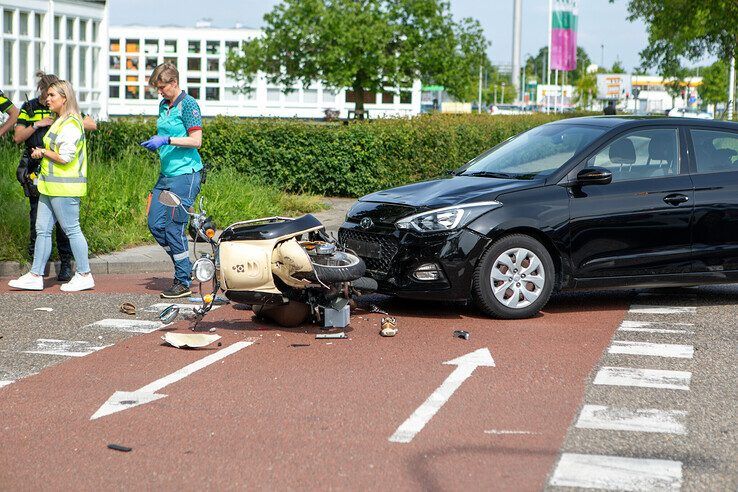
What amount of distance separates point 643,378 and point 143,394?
3.03m

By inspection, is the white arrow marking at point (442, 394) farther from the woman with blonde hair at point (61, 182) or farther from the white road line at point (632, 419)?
the woman with blonde hair at point (61, 182)

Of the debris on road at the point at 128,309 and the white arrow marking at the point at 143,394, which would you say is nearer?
the white arrow marking at the point at 143,394

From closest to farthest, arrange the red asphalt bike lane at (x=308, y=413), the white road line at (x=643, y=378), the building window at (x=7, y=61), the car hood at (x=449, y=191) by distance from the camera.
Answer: the red asphalt bike lane at (x=308, y=413) < the white road line at (x=643, y=378) < the car hood at (x=449, y=191) < the building window at (x=7, y=61)

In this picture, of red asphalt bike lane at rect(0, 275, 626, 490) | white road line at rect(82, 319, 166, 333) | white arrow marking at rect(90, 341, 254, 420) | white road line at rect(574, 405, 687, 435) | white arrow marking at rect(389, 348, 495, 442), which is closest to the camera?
red asphalt bike lane at rect(0, 275, 626, 490)

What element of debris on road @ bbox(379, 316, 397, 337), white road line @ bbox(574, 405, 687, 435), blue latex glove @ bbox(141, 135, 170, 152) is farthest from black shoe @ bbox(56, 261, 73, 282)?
white road line @ bbox(574, 405, 687, 435)

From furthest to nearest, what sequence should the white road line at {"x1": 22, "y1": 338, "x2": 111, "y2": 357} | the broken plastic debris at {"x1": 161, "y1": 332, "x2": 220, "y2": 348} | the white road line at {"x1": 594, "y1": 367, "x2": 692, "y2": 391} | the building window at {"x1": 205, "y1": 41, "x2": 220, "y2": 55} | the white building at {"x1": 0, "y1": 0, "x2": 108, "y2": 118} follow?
the building window at {"x1": 205, "y1": 41, "x2": 220, "y2": 55}
the white building at {"x1": 0, "y1": 0, "x2": 108, "y2": 118}
the broken plastic debris at {"x1": 161, "y1": 332, "x2": 220, "y2": 348}
the white road line at {"x1": 22, "y1": 338, "x2": 111, "y2": 357}
the white road line at {"x1": 594, "y1": 367, "x2": 692, "y2": 391}

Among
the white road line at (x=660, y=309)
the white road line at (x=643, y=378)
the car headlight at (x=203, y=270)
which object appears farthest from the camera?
the white road line at (x=660, y=309)

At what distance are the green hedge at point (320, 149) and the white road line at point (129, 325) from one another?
8.57 metres

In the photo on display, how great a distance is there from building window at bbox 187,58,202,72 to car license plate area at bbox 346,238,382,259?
52060 millimetres

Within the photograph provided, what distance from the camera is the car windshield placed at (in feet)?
32.0

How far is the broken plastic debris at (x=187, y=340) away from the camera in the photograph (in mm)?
8133

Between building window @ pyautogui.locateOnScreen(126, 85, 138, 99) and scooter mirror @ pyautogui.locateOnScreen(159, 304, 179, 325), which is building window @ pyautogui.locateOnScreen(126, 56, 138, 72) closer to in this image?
building window @ pyautogui.locateOnScreen(126, 85, 138, 99)

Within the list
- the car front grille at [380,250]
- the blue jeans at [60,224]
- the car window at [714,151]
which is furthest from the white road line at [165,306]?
the car window at [714,151]

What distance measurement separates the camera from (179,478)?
5.16 m
